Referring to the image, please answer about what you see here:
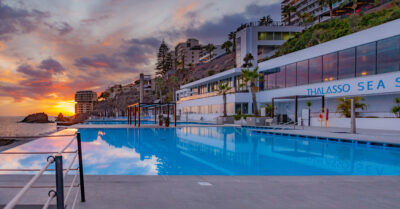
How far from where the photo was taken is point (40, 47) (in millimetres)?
28906

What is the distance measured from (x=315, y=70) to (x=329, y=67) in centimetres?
170

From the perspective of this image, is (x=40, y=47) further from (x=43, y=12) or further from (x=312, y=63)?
(x=312, y=63)

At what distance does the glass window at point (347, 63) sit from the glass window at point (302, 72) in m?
4.00

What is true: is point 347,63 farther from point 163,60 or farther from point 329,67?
point 163,60

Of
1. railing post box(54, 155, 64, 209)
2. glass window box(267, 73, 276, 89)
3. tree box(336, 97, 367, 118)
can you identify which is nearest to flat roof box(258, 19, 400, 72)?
glass window box(267, 73, 276, 89)

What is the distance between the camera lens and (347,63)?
23.4m

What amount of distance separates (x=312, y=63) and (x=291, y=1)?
3252 inches

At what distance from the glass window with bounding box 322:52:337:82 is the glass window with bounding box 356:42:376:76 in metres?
2.33

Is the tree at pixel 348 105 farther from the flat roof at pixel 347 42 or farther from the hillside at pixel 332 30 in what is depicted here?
the hillside at pixel 332 30

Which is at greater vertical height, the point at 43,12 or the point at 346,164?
the point at 43,12

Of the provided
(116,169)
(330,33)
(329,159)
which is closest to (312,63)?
(330,33)

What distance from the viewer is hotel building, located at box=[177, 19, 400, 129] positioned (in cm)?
1986

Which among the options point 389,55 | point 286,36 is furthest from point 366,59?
point 286,36

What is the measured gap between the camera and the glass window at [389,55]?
1925 centimetres
